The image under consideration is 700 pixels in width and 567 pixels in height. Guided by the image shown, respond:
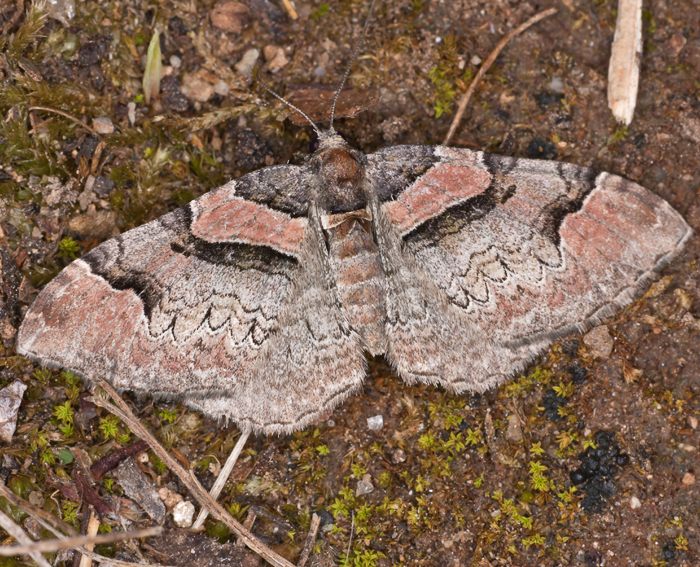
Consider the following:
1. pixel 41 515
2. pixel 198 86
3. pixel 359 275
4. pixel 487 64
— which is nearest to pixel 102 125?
pixel 198 86

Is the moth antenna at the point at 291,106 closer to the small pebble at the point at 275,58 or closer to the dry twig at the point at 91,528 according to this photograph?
the small pebble at the point at 275,58

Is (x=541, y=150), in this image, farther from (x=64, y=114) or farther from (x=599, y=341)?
(x=64, y=114)

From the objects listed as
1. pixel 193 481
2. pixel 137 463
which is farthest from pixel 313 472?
pixel 137 463

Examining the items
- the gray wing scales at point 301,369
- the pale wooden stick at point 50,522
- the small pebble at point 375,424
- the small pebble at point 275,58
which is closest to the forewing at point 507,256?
the gray wing scales at point 301,369

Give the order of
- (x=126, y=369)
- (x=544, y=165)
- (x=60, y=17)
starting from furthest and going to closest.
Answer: (x=60, y=17), (x=544, y=165), (x=126, y=369)

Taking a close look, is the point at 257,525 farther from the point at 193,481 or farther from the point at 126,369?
the point at 126,369

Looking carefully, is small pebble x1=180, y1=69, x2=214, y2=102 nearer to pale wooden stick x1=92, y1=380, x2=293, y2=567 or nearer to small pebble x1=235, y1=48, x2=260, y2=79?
small pebble x1=235, y1=48, x2=260, y2=79

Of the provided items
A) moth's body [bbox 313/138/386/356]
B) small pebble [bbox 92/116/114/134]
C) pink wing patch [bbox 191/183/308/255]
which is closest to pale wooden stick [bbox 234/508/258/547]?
moth's body [bbox 313/138/386/356]
